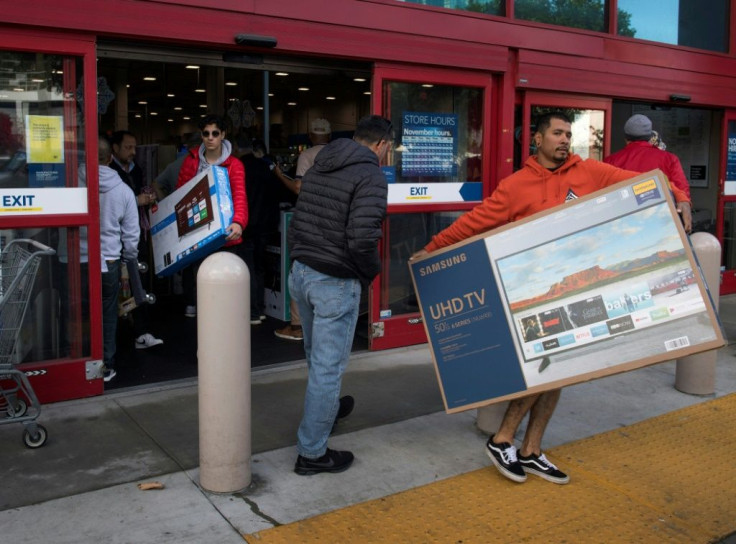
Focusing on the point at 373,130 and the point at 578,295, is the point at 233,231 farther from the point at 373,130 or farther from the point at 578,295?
the point at 578,295

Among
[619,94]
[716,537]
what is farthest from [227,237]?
[619,94]

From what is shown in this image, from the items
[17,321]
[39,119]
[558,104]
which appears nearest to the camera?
[17,321]

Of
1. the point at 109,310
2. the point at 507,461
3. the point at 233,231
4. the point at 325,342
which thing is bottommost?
the point at 507,461

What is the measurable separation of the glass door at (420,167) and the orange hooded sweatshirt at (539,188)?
90.6 inches

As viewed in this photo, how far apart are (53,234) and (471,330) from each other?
9.04ft

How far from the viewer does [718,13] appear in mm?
9203

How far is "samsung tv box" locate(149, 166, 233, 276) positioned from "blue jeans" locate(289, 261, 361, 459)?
1.87 m

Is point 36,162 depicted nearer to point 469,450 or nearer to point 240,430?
point 240,430

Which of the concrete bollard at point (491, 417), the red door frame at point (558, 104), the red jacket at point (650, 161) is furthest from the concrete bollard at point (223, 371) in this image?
the red door frame at point (558, 104)

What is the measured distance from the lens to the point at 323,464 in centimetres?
425

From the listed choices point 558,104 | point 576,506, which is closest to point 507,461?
point 576,506

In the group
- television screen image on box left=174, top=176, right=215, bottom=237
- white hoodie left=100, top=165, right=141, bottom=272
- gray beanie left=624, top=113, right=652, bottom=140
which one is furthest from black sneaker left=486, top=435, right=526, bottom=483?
gray beanie left=624, top=113, right=652, bottom=140

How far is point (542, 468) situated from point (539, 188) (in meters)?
1.49

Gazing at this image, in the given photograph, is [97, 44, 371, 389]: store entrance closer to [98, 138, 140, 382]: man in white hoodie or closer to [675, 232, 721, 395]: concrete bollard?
[98, 138, 140, 382]: man in white hoodie
